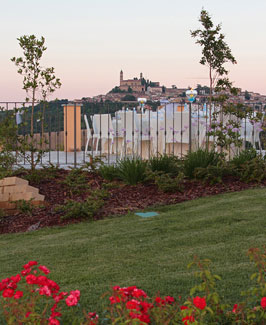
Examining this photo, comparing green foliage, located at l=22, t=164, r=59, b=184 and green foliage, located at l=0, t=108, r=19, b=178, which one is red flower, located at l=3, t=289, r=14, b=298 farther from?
green foliage, located at l=22, t=164, r=59, b=184

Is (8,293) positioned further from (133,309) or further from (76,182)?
(76,182)

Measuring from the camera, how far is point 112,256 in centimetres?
416

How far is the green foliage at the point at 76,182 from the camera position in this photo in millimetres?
7143

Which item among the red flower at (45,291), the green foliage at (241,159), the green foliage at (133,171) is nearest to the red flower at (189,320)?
the red flower at (45,291)

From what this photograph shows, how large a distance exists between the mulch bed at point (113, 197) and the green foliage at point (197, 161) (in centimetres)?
21

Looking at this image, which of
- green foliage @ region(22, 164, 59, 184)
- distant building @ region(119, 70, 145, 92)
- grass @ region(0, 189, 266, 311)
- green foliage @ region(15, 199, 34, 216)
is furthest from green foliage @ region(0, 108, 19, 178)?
distant building @ region(119, 70, 145, 92)

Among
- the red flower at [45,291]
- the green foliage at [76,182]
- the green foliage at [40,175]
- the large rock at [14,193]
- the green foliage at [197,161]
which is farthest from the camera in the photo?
the green foliage at [40,175]

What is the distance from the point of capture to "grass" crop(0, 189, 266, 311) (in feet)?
11.0

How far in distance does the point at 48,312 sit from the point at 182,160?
5.22m

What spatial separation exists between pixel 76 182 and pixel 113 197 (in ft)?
2.71

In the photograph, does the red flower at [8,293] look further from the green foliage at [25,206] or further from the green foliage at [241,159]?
the green foliage at [241,159]

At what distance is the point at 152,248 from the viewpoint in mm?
4348

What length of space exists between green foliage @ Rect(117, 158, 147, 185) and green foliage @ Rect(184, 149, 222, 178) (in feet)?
2.22

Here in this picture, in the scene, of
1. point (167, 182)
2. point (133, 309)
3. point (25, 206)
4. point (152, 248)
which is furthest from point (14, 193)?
point (133, 309)
